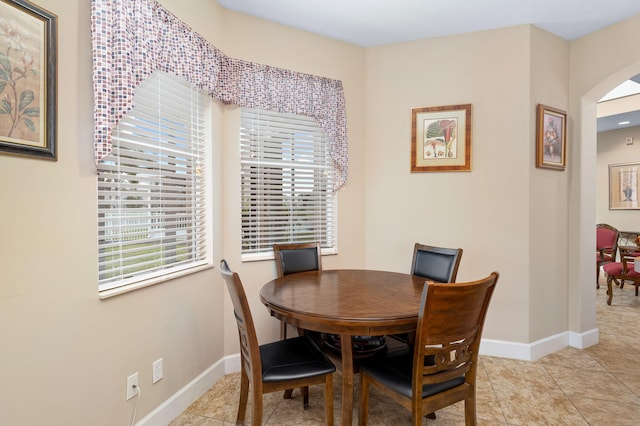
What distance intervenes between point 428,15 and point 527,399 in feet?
9.53

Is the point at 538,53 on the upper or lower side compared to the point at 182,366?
upper

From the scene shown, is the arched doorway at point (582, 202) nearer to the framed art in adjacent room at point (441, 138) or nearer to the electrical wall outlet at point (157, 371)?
the framed art in adjacent room at point (441, 138)

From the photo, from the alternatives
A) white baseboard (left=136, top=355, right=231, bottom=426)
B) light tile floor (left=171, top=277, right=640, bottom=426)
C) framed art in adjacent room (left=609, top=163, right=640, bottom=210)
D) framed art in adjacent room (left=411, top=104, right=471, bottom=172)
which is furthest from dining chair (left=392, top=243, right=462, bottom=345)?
framed art in adjacent room (left=609, top=163, right=640, bottom=210)

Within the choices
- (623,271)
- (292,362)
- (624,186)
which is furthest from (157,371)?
(624,186)

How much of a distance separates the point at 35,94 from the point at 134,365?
4.45 feet

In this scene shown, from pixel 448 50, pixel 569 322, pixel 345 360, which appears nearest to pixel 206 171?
pixel 345 360

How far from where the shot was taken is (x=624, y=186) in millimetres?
6184

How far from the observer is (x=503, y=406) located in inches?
87.1

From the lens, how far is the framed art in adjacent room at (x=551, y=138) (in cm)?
291

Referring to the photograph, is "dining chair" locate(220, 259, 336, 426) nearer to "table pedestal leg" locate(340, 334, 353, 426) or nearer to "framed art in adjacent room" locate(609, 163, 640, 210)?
"table pedestal leg" locate(340, 334, 353, 426)

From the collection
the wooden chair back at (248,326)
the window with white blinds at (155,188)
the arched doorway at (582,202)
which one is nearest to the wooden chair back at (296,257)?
the window with white blinds at (155,188)

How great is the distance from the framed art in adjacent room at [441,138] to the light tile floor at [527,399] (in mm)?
1728

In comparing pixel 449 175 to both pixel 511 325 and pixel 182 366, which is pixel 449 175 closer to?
pixel 511 325

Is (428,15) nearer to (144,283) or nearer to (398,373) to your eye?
(398,373)
